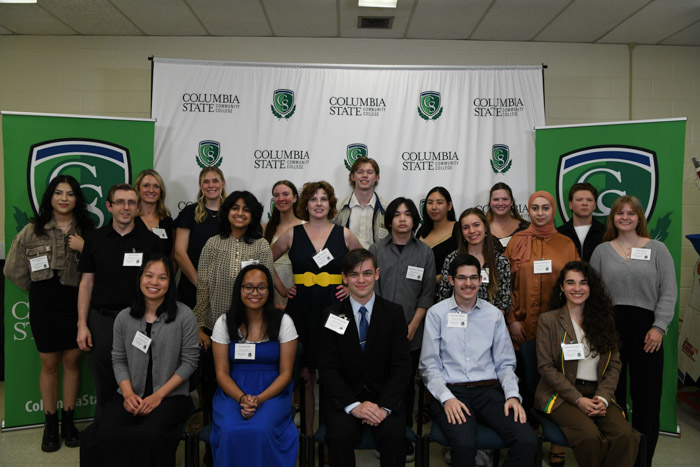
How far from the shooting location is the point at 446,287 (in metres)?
2.86

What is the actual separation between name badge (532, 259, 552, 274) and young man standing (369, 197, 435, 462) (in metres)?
0.65

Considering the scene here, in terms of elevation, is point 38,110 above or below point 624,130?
above

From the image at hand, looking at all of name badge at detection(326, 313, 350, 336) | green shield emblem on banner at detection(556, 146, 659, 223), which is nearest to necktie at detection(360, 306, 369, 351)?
name badge at detection(326, 313, 350, 336)

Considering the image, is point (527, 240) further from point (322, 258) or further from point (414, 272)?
point (322, 258)

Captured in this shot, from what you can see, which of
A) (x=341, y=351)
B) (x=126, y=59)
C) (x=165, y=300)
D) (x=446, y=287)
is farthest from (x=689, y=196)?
(x=126, y=59)

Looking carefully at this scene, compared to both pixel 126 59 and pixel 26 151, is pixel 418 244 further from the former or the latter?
pixel 126 59

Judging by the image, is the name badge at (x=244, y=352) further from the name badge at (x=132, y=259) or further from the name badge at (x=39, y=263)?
the name badge at (x=39, y=263)

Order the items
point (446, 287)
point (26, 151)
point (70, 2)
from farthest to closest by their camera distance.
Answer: point (70, 2) < point (26, 151) < point (446, 287)

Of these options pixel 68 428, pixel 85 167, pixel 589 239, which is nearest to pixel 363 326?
pixel 589 239

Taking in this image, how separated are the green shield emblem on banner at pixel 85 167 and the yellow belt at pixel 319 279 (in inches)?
71.7

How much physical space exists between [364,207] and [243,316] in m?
1.43

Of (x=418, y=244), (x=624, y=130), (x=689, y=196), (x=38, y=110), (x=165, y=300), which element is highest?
(x=38, y=110)

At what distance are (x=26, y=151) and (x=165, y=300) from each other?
76.9 inches

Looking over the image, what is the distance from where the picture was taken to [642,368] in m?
2.79
